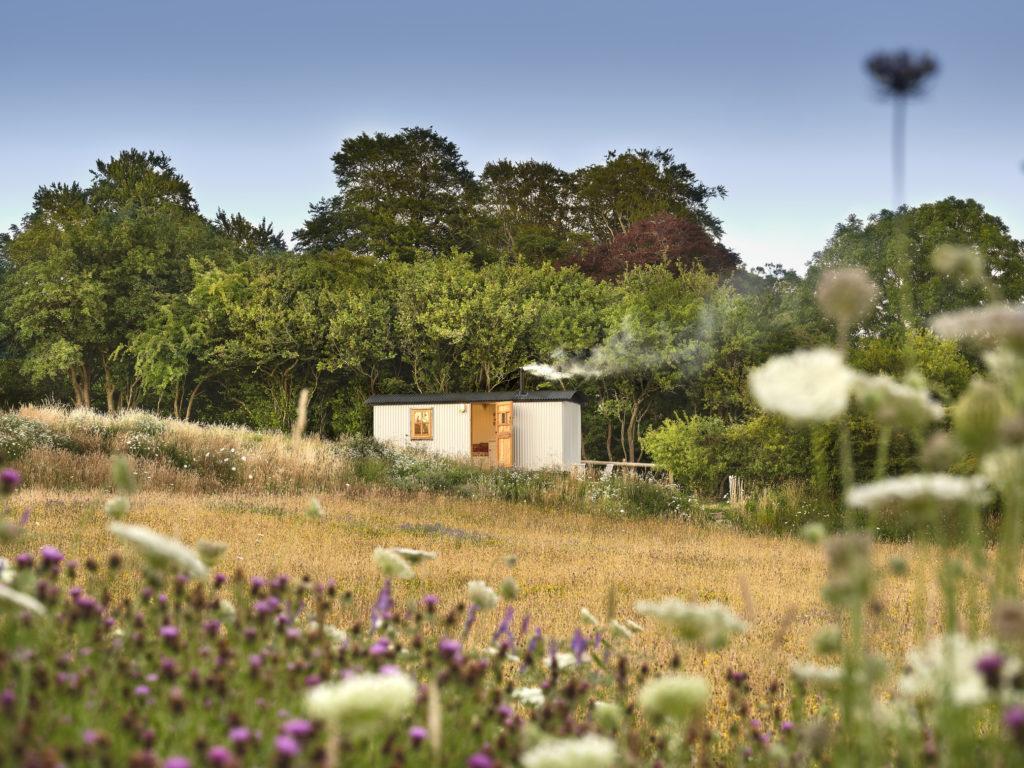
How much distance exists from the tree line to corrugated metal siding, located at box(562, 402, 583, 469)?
1.38 meters

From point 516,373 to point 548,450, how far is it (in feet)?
15.0

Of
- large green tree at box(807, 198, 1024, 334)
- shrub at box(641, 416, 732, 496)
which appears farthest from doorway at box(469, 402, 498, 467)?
large green tree at box(807, 198, 1024, 334)

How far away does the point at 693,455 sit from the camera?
60.3ft

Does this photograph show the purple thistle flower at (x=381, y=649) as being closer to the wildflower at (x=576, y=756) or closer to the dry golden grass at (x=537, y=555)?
the wildflower at (x=576, y=756)

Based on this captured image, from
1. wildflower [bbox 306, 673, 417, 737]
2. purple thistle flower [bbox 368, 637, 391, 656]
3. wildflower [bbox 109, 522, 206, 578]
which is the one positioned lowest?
purple thistle flower [bbox 368, 637, 391, 656]

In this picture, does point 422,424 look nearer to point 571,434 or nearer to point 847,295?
point 571,434

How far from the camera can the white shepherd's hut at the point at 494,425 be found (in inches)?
867

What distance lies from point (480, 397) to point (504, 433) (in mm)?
1100

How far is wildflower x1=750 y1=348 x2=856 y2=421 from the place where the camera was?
4.33ft

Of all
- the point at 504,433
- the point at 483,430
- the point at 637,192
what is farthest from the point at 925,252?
the point at 483,430

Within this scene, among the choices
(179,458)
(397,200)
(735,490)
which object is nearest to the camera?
(179,458)

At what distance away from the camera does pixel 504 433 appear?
2236 centimetres

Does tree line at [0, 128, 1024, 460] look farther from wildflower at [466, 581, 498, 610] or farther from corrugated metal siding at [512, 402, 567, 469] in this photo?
A: wildflower at [466, 581, 498, 610]

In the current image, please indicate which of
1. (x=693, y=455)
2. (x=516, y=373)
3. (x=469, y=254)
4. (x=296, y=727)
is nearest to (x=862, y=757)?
(x=296, y=727)
